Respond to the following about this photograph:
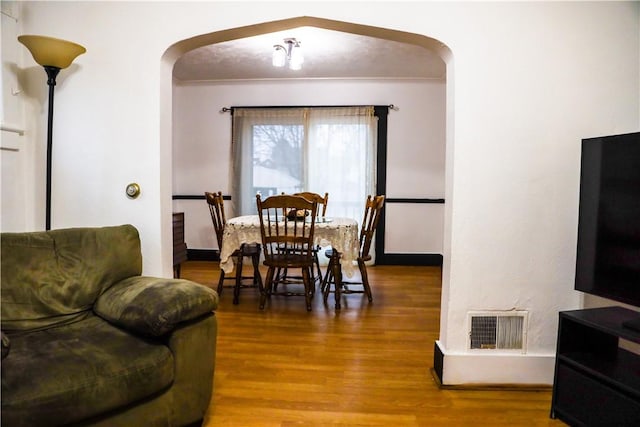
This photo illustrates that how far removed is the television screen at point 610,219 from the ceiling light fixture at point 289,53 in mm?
2585

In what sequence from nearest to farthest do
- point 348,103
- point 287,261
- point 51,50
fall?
point 51,50, point 287,261, point 348,103

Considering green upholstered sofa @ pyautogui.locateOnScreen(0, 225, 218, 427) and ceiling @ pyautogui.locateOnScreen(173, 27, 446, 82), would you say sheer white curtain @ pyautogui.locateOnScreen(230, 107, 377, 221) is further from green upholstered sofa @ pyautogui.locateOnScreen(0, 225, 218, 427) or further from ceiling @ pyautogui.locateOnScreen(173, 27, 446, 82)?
green upholstered sofa @ pyautogui.locateOnScreen(0, 225, 218, 427)

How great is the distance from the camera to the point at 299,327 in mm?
2994

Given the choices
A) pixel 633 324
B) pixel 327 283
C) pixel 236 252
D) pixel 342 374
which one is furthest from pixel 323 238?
pixel 633 324

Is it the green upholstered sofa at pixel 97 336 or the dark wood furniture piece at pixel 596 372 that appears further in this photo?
the dark wood furniture piece at pixel 596 372

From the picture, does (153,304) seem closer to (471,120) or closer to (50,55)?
(50,55)

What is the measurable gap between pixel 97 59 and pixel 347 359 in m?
2.23

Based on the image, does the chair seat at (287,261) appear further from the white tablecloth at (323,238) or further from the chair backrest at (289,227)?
the white tablecloth at (323,238)

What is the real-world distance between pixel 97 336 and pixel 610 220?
217cm

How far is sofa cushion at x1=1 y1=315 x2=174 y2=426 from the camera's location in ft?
3.99

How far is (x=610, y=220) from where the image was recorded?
171 cm

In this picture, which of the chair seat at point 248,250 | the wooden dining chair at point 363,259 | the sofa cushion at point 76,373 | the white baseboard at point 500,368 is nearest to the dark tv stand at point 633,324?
the white baseboard at point 500,368

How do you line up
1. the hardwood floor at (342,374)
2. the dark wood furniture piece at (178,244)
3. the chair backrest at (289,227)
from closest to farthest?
the hardwood floor at (342,374) → the chair backrest at (289,227) → the dark wood furniture piece at (178,244)

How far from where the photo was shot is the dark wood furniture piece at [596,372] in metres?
1.54
